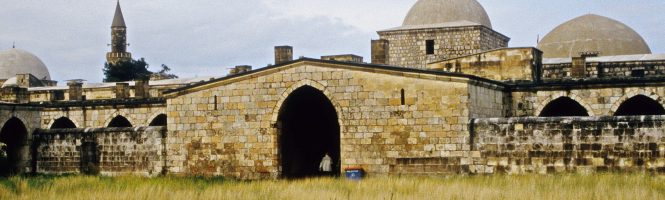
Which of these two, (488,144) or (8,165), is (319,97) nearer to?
(488,144)

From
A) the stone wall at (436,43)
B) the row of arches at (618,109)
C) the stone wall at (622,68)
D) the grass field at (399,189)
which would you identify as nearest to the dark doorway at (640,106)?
the row of arches at (618,109)

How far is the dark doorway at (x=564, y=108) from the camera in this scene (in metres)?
29.8

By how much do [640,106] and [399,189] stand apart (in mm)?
13901

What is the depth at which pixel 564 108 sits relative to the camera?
3120cm

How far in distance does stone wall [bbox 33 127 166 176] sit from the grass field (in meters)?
5.62

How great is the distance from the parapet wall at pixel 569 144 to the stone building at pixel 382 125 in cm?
3

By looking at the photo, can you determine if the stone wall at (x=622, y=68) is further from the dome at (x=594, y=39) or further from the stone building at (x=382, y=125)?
the dome at (x=594, y=39)

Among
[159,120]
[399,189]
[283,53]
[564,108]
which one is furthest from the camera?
[159,120]

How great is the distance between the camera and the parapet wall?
2206 centimetres

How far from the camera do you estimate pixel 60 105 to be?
3900 cm

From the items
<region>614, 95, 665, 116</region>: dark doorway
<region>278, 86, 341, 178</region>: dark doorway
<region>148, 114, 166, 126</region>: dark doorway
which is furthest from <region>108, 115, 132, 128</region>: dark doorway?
<region>614, 95, 665, 116</region>: dark doorway

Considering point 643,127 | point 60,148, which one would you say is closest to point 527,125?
point 643,127

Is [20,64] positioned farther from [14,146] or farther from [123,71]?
[14,146]

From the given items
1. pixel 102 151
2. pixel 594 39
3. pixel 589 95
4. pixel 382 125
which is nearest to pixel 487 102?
pixel 382 125
